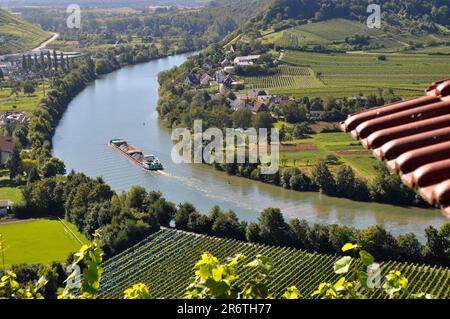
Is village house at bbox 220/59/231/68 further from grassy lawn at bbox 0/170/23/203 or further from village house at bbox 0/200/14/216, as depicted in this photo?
village house at bbox 0/200/14/216

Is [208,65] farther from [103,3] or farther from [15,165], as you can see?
[103,3]

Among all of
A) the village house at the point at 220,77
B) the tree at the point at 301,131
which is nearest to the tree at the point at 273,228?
the tree at the point at 301,131

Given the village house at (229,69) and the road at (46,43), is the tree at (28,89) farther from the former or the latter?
the road at (46,43)

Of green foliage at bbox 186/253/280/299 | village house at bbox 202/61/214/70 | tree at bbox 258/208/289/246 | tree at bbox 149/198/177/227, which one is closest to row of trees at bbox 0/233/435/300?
green foliage at bbox 186/253/280/299

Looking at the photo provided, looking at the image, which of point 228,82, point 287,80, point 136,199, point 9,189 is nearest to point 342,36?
point 287,80
